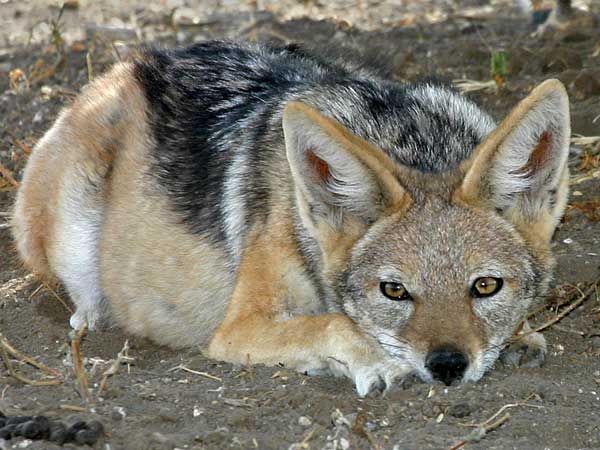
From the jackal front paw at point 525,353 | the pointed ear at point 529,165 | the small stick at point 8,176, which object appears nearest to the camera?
the pointed ear at point 529,165

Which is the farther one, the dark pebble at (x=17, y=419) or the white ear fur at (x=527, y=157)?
the white ear fur at (x=527, y=157)

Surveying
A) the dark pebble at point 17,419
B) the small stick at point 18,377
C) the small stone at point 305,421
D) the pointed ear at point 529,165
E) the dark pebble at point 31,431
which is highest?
the pointed ear at point 529,165

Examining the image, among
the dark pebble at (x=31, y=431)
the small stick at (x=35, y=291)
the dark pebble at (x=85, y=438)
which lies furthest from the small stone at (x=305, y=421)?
the small stick at (x=35, y=291)

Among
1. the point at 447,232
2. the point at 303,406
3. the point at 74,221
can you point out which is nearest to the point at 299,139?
the point at 447,232

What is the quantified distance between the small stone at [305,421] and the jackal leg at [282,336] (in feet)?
1.39

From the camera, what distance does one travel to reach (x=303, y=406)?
4.91 metres

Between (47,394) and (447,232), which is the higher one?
(447,232)

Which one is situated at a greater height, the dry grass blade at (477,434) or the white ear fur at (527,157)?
the white ear fur at (527,157)

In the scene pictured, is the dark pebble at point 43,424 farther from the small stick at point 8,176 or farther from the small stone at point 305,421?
the small stick at point 8,176

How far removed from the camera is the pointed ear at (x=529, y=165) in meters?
4.84

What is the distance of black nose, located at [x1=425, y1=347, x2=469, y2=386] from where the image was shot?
15.6ft

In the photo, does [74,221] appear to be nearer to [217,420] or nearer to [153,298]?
[153,298]

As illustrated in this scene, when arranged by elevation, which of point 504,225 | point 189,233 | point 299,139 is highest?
point 299,139

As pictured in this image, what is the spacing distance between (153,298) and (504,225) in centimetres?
222
